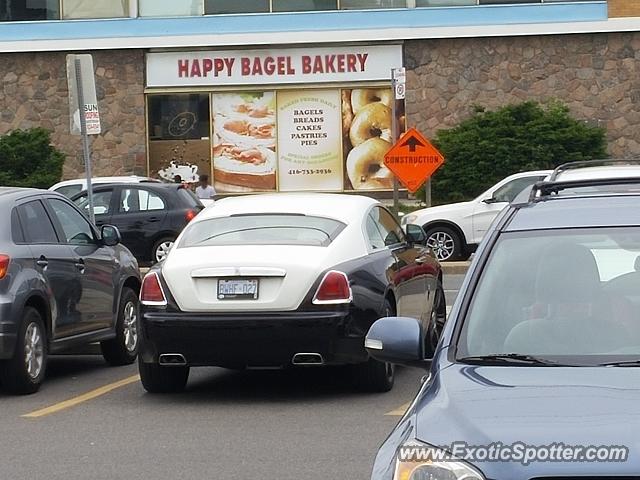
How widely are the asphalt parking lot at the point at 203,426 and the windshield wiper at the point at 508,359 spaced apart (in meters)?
2.79

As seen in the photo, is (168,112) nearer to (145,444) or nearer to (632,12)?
(632,12)

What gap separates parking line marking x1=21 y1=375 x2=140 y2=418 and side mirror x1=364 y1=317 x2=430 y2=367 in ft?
17.1

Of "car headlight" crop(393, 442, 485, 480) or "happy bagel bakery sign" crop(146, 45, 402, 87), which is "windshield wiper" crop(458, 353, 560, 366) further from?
"happy bagel bakery sign" crop(146, 45, 402, 87)

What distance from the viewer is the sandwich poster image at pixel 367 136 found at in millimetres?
31938

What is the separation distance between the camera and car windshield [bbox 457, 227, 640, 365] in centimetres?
513

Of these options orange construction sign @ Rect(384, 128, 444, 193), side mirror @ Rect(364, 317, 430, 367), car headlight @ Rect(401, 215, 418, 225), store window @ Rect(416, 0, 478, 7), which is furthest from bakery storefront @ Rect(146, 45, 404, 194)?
side mirror @ Rect(364, 317, 430, 367)

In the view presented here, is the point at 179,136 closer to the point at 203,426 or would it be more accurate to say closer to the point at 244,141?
the point at 244,141

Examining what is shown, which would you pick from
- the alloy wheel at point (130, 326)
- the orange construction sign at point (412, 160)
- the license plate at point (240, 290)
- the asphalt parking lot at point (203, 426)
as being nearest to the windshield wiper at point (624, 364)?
the asphalt parking lot at point (203, 426)

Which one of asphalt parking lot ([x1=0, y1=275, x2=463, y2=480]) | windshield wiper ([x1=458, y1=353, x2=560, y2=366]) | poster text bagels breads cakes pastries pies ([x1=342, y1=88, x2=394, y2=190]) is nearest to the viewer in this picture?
windshield wiper ([x1=458, y1=353, x2=560, y2=366])

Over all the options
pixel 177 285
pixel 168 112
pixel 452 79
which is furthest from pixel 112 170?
pixel 177 285

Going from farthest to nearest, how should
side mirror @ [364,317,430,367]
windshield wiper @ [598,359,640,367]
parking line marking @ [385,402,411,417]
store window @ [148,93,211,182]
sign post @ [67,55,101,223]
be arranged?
store window @ [148,93,211,182]
sign post @ [67,55,101,223]
parking line marking @ [385,402,411,417]
side mirror @ [364,317,430,367]
windshield wiper @ [598,359,640,367]

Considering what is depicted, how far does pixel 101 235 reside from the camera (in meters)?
12.6

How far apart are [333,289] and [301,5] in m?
23.4

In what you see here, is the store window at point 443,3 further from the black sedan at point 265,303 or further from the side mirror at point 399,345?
the side mirror at point 399,345
